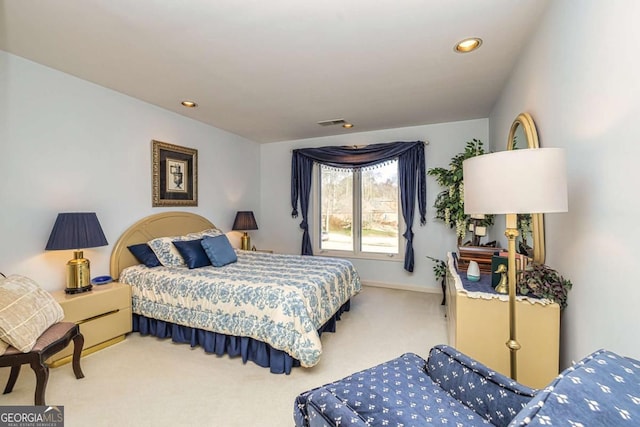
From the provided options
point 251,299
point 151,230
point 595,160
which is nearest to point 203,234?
point 151,230

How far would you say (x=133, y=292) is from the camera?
2.81 m

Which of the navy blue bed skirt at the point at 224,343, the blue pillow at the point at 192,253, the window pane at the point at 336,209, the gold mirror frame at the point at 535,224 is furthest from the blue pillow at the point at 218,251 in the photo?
the gold mirror frame at the point at 535,224

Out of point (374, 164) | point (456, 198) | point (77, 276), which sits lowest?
point (77, 276)

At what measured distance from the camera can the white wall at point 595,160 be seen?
3.34ft

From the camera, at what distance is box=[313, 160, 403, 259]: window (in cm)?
455

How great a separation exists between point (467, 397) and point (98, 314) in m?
2.90

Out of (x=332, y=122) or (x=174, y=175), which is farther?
(x=332, y=122)

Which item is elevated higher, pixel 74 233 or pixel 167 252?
pixel 74 233

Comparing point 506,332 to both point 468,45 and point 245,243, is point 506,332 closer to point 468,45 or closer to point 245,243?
point 468,45

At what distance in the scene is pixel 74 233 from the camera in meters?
2.40

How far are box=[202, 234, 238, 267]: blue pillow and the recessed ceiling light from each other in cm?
295

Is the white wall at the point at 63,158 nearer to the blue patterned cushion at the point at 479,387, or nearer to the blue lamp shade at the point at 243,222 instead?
the blue lamp shade at the point at 243,222

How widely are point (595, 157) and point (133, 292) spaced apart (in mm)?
3596

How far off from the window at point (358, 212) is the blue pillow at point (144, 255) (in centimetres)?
263
